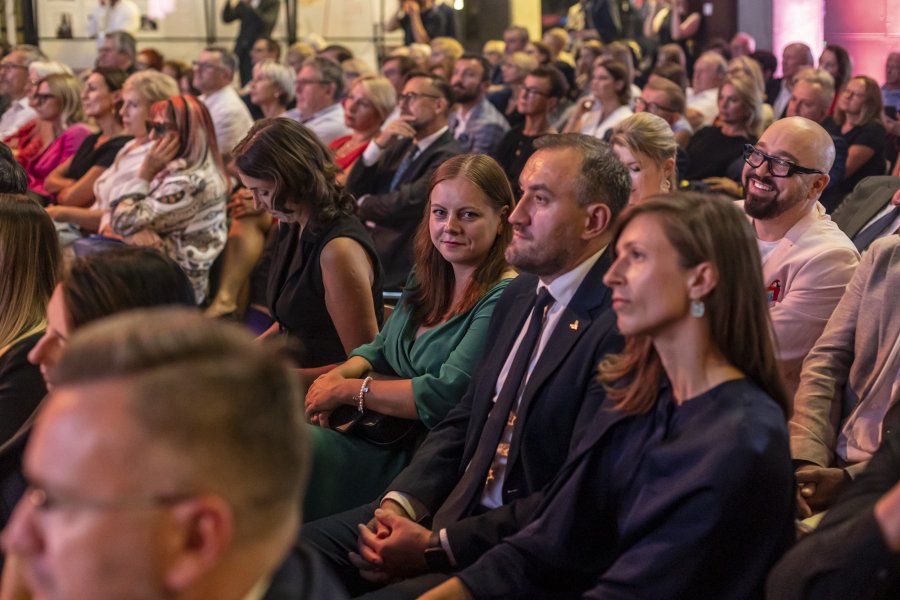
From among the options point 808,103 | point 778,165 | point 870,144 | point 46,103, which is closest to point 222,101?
point 46,103

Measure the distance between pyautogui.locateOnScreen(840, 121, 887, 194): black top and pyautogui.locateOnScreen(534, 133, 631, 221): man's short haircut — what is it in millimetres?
3687

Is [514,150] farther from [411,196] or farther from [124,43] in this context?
[124,43]

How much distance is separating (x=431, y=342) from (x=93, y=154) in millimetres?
3950

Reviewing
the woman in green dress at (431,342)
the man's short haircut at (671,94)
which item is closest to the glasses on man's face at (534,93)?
the man's short haircut at (671,94)

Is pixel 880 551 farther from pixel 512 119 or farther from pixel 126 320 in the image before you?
pixel 512 119

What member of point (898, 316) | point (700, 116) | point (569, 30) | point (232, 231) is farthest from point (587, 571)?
point (569, 30)

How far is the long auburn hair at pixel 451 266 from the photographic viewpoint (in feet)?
9.36

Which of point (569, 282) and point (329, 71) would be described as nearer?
point (569, 282)

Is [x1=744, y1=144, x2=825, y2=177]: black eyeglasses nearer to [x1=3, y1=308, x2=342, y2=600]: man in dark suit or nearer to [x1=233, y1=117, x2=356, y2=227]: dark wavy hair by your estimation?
[x1=233, y1=117, x2=356, y2=227]: dark wavy hair

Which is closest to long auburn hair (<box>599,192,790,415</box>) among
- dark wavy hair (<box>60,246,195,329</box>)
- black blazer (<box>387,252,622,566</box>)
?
black blazer (<box>387,252,622,566</box>)

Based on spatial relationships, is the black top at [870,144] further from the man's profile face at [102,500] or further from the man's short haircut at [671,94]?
the man's profile face at [102,500]

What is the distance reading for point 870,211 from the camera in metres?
3.67

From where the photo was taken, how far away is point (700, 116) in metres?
7.53

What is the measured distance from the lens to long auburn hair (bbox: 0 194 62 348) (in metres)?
2.60
